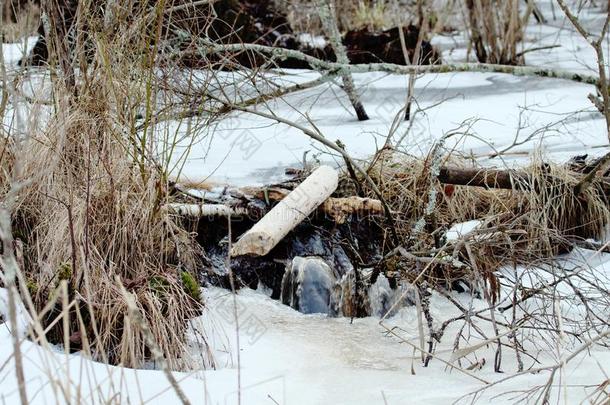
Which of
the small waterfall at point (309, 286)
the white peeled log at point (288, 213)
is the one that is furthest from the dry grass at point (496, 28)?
the small waterfall at point (309, 286)

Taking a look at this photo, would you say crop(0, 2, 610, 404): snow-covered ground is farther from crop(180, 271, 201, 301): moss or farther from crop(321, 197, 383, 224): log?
crop(321, 197, 383, 224): log

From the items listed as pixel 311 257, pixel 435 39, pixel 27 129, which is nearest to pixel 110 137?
pixel 27 129

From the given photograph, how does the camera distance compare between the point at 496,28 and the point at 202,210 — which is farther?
the point at 496,28

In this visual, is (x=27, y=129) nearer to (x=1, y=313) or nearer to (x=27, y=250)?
(x=27, y=250)

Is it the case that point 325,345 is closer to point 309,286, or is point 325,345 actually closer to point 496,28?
point 309,286

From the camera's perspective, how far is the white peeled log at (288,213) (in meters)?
4.46

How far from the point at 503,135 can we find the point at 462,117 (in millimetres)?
498

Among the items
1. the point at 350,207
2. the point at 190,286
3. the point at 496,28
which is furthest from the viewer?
the point at 496,28

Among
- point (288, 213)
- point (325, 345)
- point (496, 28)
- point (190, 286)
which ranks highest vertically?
point (496, 28)

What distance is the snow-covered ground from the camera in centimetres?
307

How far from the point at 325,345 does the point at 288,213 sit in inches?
34.0

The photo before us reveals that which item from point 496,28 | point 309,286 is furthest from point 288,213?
point 496,28

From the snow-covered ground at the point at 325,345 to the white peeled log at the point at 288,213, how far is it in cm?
30

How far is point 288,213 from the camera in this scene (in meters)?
4.72
